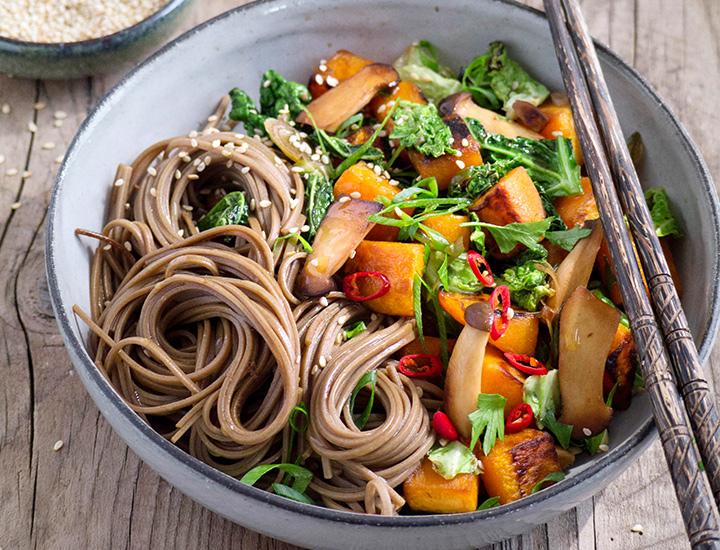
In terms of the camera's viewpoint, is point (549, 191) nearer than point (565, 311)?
No

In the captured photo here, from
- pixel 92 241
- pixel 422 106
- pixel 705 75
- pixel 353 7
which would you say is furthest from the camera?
pixel 705 75

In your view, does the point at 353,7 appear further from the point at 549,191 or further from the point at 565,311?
the point at 565,311

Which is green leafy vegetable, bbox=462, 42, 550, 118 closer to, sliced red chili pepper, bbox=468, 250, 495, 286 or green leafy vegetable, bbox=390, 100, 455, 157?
green leafy vegetable, bbox=390, 100, 455, 157

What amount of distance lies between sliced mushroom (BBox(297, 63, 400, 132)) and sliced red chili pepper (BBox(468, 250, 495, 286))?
3.38 feet

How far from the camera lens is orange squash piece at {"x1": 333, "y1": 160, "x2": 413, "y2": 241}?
10.4 feet

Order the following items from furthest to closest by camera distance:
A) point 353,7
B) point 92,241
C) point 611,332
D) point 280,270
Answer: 1. point 353,7
2. point 92,241
3. point 280,270
4. point 611,332

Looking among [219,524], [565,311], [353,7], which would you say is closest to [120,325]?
[219,524]

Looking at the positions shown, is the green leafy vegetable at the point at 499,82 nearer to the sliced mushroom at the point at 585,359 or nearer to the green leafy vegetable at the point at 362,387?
the sliced mushroom at the point at 585,359

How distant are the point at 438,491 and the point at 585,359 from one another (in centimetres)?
76

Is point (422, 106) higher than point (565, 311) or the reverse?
higher

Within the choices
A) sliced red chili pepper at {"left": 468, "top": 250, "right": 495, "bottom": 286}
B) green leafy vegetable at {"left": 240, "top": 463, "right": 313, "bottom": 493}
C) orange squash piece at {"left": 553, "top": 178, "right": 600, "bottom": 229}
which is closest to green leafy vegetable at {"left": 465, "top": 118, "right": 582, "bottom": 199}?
orange squash piece at {"left": 553, "top": 178, "right": 600, "bottom": 229}

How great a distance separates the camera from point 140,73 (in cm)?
341

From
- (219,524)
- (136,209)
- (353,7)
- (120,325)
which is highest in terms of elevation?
(353,7)

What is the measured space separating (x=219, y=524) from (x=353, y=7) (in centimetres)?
269
